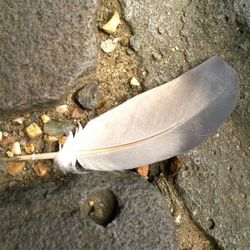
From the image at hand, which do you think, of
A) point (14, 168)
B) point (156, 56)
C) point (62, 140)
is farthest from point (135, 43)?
point (14, 168)

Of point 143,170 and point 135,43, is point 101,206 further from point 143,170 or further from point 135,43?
point 135,43

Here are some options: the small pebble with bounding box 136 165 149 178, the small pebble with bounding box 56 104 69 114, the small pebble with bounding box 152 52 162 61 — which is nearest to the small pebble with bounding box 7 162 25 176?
the small pebble with bounding box 56 104 69 114

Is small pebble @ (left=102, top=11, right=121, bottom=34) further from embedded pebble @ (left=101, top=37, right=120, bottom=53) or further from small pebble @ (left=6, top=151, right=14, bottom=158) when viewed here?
small pebble @ (left=6, top=151, right=14, bottom=158)

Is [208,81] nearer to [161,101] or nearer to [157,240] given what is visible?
[161,101]

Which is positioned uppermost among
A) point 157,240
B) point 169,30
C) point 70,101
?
point 169,30

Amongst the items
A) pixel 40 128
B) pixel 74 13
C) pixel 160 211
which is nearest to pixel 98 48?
pixel 74 13

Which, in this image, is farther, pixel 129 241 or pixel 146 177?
pixel 146 177
